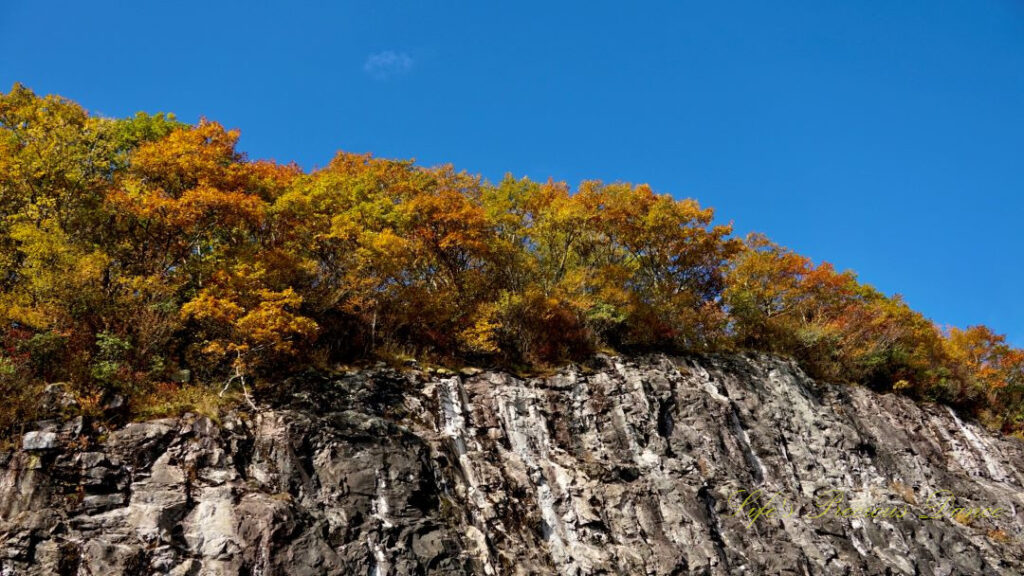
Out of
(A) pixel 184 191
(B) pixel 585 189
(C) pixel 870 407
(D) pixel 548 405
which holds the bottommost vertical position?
(D) pixel 548 405

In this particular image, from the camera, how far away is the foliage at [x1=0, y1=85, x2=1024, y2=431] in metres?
14.5

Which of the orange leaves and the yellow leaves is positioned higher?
the orange leaves

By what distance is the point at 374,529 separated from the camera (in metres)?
12.8

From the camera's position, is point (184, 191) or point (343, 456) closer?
point (343, 456)

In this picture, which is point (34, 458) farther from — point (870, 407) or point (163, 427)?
point (870, 407)

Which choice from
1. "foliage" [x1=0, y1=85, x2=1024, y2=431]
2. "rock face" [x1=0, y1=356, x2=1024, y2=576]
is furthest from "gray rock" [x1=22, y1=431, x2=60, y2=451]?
"foliage" [x1=0, y1=85, x2=1024, y2=431]

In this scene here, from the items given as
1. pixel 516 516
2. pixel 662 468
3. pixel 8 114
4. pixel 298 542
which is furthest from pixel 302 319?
pixel 8 114

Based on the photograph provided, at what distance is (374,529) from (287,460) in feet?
9.02

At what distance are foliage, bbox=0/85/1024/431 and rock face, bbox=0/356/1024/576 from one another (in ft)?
5.70

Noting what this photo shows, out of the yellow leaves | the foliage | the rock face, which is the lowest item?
the rock face

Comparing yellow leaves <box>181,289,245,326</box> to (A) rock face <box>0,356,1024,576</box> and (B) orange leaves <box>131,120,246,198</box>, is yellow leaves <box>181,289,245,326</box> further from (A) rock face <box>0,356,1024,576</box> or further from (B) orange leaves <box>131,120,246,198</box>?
(B) orange leaves <box>131,120,246,198</box>

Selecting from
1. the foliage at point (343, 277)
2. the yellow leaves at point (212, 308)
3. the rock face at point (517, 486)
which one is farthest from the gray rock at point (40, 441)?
the yellow leaves at point (212, 308)

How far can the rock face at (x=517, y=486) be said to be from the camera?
1143 centimetres

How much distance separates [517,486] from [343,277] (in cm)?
941
